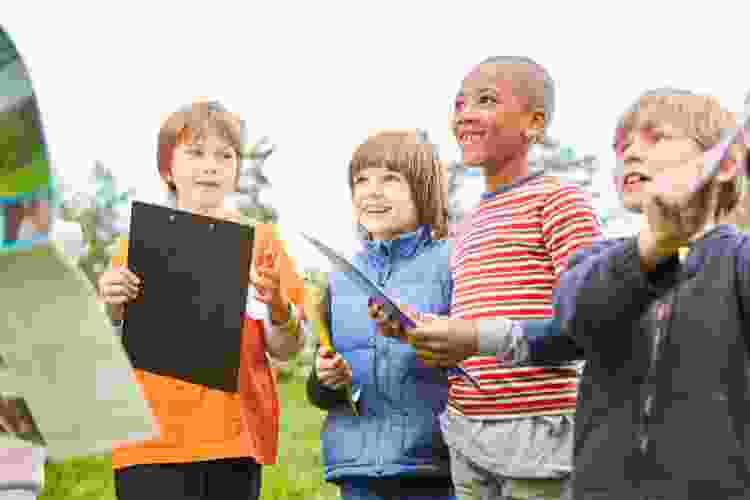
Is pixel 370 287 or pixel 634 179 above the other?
pixel 634 179

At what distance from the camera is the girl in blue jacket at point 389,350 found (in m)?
2.72

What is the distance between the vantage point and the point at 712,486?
1.61m

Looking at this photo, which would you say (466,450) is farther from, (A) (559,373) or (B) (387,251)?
(B) (387,251)

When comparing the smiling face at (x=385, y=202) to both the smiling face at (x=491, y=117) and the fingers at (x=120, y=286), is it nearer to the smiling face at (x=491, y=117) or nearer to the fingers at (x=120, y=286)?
the smiling face at (x=491, y=117)

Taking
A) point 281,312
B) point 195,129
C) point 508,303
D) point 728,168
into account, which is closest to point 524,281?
point 508,303

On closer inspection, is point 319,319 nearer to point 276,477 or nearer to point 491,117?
point 491,117

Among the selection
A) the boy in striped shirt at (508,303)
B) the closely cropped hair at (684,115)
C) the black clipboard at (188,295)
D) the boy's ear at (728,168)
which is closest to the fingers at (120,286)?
the black clipboard at (188,295)

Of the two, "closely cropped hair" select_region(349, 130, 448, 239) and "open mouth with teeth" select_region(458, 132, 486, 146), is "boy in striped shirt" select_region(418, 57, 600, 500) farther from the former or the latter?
"closely cropped hair" select_region(349, 130, 448, 239)

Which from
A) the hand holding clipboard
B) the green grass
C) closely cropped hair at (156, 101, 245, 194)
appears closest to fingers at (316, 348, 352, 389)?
the hand holding clipboard

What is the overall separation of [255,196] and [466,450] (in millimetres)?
7355

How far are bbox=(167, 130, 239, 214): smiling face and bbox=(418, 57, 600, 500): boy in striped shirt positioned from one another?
0.76 metres

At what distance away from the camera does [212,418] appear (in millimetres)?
2787

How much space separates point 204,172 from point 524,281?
1.07 metres

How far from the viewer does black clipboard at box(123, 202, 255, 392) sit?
2689 mm
